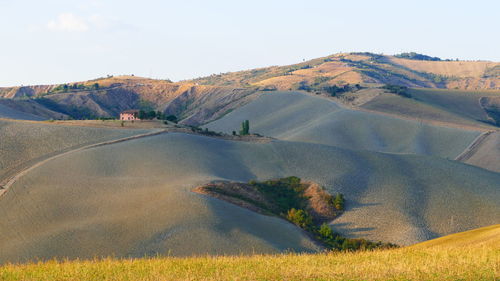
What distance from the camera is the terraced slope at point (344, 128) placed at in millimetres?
119500

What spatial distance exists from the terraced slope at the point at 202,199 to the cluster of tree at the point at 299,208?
2.19 m

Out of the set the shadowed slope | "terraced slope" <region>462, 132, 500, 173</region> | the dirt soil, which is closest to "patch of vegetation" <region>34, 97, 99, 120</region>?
the shadowed slope

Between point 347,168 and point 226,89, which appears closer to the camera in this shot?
point 347,168

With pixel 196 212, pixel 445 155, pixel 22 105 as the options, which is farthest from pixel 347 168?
pixel 22 105

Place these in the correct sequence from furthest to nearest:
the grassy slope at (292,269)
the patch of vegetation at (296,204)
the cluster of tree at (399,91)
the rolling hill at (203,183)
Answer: the cluster of tree at (399,91) → the patch of vegetation at (296,204) → the rolling hill at (203,183) → the grassy slope at (292,269)

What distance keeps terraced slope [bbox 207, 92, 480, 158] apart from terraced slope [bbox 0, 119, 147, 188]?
43430 mm

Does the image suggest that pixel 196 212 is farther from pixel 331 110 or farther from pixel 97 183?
pixel 331 110

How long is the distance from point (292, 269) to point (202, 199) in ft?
125

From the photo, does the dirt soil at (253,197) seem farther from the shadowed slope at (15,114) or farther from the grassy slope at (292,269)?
the shadowed slope at (15,114)

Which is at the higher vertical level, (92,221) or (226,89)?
(226,89)

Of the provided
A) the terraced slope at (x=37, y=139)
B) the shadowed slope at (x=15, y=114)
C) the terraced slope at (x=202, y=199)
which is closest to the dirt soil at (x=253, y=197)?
the terraced slope at (x=202, y=199)

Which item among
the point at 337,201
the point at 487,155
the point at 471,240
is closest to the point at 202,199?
the point at 337,201

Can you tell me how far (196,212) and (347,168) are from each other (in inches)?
1158

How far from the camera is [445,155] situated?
377 ft
